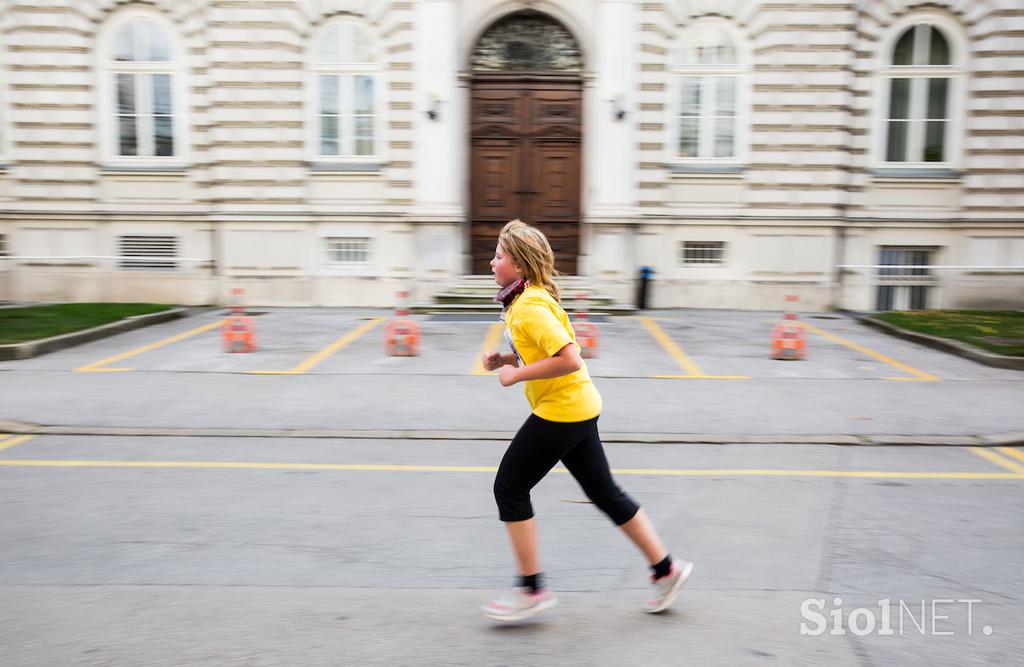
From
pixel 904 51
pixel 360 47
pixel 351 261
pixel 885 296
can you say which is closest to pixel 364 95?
pixel 360 47

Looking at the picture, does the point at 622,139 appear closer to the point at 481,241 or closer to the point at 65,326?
the point at 481,241

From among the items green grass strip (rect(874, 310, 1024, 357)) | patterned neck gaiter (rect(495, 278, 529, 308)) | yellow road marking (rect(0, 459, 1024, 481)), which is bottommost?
yellow road marking (rect(0, 459, 1024, 481))

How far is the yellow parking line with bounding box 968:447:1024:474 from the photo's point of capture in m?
6.76

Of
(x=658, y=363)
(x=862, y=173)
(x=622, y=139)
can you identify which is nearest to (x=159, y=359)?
(x=658, y=363)

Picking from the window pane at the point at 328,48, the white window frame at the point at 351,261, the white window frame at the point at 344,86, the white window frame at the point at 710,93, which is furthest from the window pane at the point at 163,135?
the white window frame at the point at 710,93

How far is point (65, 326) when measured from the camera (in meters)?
13.0

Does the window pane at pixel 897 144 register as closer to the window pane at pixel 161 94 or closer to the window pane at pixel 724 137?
the window pane at pixel 724 137

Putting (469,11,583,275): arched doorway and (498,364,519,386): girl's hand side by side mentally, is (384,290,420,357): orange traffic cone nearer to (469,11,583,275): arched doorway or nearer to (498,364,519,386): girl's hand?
(469,11,583,275): arched doorway

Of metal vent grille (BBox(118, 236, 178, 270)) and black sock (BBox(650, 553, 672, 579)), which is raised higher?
metal vent grille (BBox(118, 236, 178, 270))

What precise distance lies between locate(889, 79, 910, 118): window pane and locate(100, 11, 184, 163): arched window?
14791 millimetres

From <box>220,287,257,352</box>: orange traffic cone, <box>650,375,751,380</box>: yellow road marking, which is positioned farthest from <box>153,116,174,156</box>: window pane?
<box>650,375,751,380</box>: yellow road marking

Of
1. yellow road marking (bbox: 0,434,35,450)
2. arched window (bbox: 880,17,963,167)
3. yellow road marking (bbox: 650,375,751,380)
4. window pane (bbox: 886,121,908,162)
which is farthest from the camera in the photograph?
window pane (bbox: 886,121,908,162)

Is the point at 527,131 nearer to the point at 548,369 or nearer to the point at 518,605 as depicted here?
the point at 548,369

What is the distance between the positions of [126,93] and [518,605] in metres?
17.4
